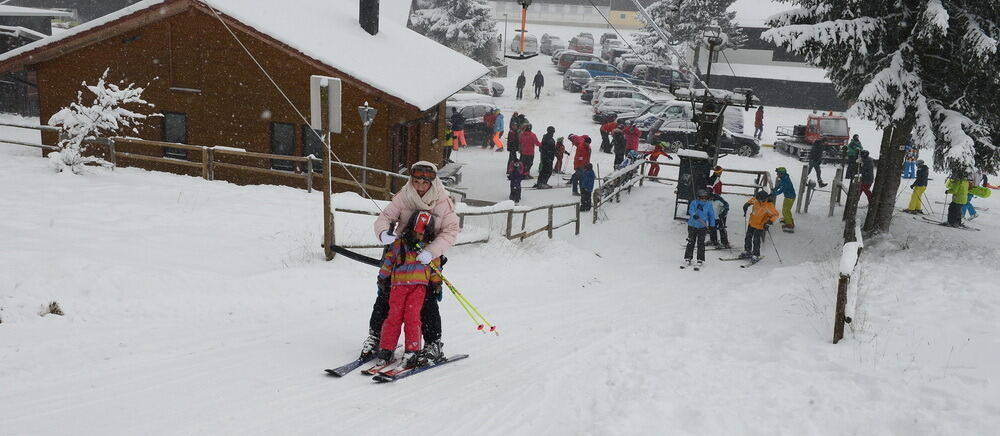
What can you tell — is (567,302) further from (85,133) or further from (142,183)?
(85,133)

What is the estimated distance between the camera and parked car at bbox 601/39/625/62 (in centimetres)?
5238

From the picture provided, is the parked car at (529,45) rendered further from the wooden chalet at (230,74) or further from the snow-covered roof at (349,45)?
the wooden chalet at (230,74)

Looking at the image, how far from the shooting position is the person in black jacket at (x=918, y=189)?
17234mm

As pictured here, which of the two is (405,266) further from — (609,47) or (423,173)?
(609,47)

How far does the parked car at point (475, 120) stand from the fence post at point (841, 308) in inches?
819

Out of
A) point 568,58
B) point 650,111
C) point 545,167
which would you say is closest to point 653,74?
point 568,58

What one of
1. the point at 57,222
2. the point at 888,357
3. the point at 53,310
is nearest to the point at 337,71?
the point at 57,222

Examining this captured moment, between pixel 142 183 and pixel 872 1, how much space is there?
47.5 ft

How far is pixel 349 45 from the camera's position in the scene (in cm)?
1745

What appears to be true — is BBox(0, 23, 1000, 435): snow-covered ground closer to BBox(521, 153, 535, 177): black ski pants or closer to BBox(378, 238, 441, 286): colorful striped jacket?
BBox(378, 238, 441, 286): colorful striped jacket

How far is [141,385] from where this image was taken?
5508 millimetres

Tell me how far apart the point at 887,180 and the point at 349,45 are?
41.5ft

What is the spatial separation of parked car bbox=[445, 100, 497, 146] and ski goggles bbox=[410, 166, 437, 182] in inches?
825

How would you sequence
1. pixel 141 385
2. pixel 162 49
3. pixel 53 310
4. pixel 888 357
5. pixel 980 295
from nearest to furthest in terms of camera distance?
1. pixel 141 385
2. pixel 888 357
3. pixel 53 310
4. pixel 980 295
5. pixel 162 49
